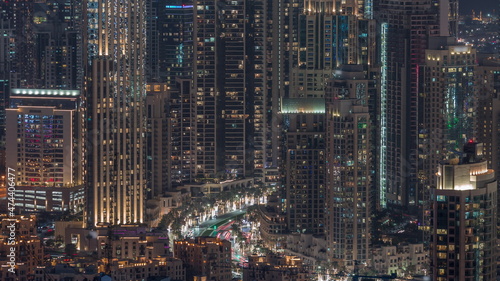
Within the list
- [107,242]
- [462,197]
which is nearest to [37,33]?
[107,242]

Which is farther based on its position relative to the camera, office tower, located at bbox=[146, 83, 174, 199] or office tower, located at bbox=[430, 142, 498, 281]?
office tower, located at bbox=[146, 83, 174, 199]

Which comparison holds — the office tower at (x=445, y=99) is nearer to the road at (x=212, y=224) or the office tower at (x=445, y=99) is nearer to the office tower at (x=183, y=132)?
the road at (x=212, y=224)

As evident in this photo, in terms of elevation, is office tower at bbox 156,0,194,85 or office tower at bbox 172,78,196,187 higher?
office tower at bbox 156,0,194,85

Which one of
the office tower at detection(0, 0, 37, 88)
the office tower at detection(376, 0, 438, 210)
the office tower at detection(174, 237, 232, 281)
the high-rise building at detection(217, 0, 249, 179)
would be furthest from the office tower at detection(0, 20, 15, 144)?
the office tower at detection(174, 237, 232, 281)

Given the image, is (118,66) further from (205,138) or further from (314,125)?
(205,138)

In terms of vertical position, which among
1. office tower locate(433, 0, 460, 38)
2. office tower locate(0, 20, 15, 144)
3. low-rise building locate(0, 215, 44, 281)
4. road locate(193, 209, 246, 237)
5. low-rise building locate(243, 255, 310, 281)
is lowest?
road locate(193, 209, 246, 237)

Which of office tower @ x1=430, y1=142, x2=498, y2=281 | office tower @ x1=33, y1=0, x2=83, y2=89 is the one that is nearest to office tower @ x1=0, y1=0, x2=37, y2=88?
office tower @ x1=33, y1=0, x2=83, y2=89

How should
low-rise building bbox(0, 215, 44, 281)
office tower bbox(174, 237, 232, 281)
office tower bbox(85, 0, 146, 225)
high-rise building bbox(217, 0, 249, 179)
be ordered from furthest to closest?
high-rise building bbox(217, 0, 249, 179) < office tower bbox(85, 0, 146, 225) < office tower bbox(174, 237, 232, 281) < low-rise building bbox(0, 215, 44, 281)

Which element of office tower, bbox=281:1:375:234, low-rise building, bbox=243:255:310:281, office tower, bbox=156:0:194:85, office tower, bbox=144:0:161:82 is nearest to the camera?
low-rise building, bbox=243:255:310:281

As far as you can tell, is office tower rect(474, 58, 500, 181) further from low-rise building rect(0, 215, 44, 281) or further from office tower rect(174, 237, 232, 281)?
low-rise building rect(0, 215, 44, 281)
